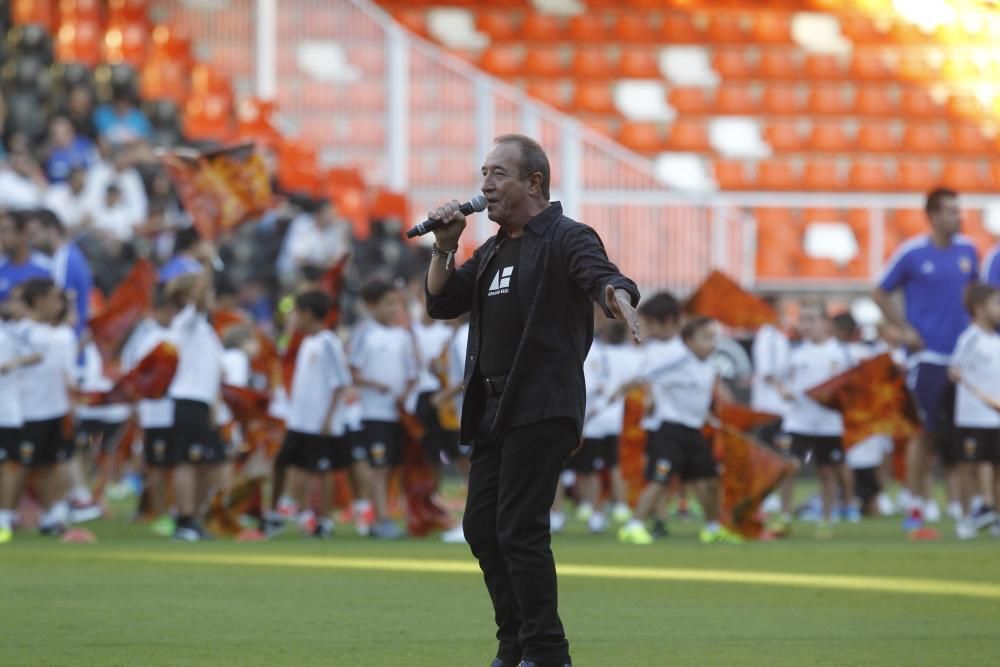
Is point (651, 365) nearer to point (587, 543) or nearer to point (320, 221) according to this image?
point (587, 543)

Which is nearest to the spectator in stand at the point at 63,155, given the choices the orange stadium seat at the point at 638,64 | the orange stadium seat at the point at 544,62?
the orange stadium seat at the point at 544,62

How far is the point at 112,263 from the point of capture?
781 inches

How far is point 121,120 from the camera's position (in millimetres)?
22938

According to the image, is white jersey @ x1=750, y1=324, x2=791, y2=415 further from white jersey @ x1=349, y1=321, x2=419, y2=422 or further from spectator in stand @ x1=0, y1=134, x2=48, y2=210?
spectator in stand @ x1=0, y1=134, x2=48, y2=210

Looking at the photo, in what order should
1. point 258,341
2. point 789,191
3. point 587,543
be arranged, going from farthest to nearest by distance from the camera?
point 789,191 < point 258,341 < point 587,543

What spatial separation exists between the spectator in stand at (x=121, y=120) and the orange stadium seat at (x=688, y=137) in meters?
9.20

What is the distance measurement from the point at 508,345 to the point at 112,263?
13698mm

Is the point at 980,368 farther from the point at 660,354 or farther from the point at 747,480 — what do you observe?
the point at 660,354

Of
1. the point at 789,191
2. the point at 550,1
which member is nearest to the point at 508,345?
the point at 789,191

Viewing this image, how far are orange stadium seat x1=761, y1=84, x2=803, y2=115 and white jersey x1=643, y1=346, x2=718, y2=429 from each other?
16174mm

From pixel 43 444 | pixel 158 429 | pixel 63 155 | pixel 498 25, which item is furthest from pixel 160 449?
pixel 498 25

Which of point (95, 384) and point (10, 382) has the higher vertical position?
point (10, 382)

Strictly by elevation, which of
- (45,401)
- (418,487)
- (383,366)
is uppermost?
(383,366)

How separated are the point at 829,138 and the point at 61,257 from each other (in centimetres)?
1624
